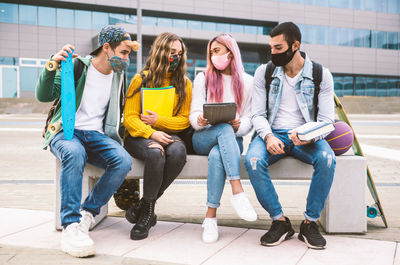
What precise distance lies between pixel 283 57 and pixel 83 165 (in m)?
1.82

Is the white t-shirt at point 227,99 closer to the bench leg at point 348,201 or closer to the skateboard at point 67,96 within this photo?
the bench leg at point 348,201

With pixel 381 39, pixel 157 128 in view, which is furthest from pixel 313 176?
pixel 381 39

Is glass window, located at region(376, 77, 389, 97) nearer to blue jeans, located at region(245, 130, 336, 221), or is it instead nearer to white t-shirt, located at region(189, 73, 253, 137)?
white t-shirt, located at region(189, 73, 253, 137)

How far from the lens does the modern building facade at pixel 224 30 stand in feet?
111

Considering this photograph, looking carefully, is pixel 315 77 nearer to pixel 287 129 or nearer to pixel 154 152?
pixel 287 129

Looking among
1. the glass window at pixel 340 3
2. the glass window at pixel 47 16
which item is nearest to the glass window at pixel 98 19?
the glass window at pixel 47 16

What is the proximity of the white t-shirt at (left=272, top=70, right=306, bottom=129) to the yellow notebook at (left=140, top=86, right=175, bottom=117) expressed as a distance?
942 millimetres

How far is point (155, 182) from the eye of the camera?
3312 mm

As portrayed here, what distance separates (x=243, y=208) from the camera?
3.22 m

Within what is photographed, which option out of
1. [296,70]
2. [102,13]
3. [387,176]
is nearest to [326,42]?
[102,13]

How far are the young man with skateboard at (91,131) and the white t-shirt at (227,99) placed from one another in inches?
24.7

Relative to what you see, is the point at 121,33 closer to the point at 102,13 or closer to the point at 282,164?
the point at 282,164

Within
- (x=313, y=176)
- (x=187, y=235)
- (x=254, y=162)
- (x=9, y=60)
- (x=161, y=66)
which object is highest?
(x=9, y=60)

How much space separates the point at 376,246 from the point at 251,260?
3.32 ft
